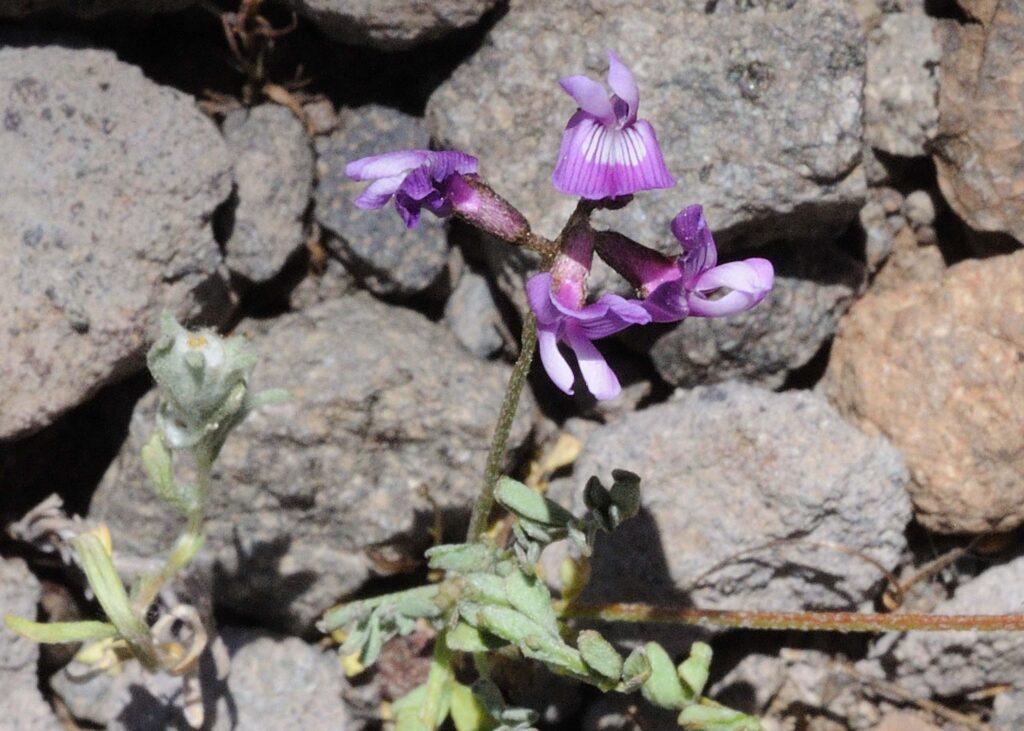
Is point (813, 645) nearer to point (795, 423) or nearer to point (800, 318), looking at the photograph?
point (795, 423)

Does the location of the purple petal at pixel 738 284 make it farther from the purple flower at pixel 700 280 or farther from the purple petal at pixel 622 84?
the purple petal at pixel 622 84

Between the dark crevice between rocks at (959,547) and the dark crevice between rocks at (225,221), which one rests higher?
the dark crevice between rocks at (225,221)

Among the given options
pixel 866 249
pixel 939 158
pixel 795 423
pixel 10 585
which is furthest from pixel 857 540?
pixel 10 585

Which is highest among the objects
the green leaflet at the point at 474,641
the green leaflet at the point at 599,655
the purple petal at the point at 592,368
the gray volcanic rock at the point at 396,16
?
the gray volcanic rock at the point at 396,16

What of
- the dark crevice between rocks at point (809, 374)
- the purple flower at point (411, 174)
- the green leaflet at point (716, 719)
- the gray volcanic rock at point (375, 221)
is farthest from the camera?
Result: the dark crevice between rocks at point (809, 374)

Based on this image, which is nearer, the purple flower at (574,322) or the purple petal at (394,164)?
the purple flower at (574,322)

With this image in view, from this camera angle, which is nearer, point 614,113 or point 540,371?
point 614,113

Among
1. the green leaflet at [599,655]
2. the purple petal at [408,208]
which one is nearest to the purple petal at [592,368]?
the purple petal at [408,208]

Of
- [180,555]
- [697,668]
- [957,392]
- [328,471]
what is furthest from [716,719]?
[180,555]
